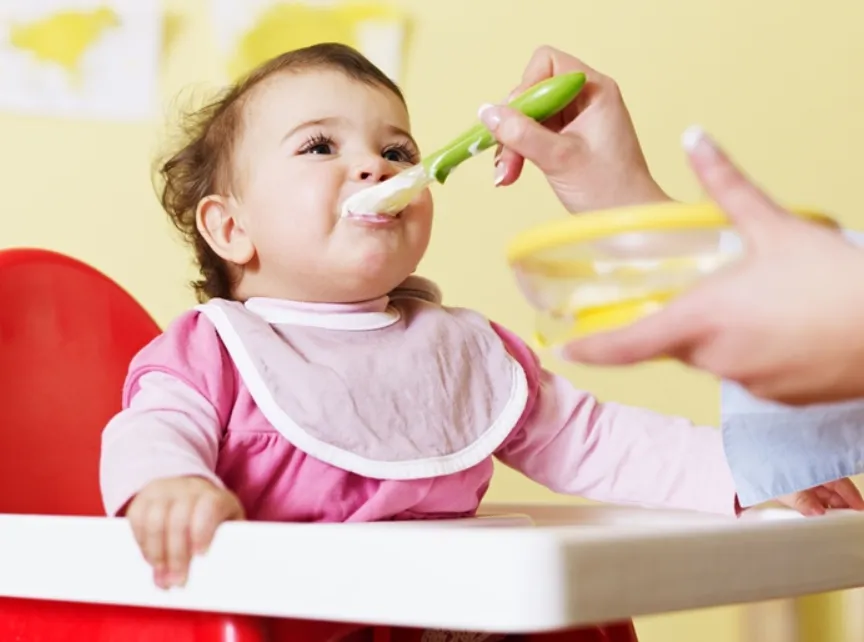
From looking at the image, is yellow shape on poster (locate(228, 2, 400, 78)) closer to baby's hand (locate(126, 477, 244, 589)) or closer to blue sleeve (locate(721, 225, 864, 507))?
blue sleeve (locate(721, 225, 864, 507))

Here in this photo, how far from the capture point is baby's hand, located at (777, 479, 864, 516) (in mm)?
789

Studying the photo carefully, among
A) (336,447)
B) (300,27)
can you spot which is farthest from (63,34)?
(336,447)

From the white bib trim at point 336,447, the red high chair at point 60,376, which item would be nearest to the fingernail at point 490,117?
the white bib trim at point 336,447

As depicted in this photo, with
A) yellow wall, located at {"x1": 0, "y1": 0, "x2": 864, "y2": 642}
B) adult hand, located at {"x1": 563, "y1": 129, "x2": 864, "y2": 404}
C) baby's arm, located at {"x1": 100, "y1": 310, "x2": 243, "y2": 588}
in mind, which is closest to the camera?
adult hand, located at {"x1": 563, "y1": 129, "x2": 864, "y2": 404}

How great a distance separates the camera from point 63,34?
1.43 meters

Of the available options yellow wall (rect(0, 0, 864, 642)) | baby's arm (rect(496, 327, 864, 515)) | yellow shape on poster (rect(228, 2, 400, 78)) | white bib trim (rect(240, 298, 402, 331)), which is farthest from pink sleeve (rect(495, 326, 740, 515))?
yellow shape on poster (rect(228, 2, 400, 78))

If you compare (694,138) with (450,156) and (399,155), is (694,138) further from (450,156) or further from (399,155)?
(399,155)

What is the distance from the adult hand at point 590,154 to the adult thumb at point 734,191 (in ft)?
1.03

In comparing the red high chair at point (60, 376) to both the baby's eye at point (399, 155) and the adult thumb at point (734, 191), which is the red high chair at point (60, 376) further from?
the adult thumb at point (734, 191)

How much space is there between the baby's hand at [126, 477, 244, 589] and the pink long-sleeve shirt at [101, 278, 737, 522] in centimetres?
4

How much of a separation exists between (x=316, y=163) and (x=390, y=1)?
0.68 metres

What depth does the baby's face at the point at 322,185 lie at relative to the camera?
0.80 meters

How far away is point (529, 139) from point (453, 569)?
1.10 ft

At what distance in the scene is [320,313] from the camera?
824mm
